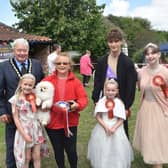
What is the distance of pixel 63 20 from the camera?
90.8 feet

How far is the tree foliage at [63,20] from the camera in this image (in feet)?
92.1

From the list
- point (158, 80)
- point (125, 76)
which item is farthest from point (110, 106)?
point (158, 80)

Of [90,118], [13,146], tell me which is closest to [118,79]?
[13,146]

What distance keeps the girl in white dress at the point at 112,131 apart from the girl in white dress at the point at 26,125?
29.0 inches

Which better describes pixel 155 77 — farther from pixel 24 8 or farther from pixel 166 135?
pixel 24 8

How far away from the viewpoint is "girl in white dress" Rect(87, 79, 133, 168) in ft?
15.1

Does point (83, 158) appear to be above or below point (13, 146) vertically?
below

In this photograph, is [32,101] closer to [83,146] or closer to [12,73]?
[12,73]

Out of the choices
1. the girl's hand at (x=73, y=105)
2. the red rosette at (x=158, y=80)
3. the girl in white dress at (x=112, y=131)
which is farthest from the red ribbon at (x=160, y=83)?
the girl's hand at (x=73, y=105)

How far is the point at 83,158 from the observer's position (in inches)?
224

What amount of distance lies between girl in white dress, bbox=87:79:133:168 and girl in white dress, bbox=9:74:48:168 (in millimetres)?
738

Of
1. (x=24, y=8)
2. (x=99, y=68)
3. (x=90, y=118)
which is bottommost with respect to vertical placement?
(x=90, y=118)

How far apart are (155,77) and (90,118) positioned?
13.7ft

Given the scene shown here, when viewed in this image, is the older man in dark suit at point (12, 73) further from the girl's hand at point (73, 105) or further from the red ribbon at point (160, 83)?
the red ribbon at point (160, 83)
